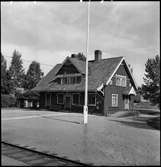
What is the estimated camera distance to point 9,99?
305 centimetres

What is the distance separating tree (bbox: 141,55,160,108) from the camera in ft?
5.83

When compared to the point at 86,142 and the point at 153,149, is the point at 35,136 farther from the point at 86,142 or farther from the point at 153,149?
the point at 153,149

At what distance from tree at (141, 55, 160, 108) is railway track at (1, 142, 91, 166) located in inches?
106

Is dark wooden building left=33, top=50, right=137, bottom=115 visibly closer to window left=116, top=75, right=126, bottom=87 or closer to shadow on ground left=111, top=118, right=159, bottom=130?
window left=116, top=75, right=126, bottom=87

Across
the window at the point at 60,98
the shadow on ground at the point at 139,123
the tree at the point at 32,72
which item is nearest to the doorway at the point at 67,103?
the window at the point at 60,98

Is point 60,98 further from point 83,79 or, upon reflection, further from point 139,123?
point 139,123

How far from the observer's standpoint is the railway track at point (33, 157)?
4453 mm

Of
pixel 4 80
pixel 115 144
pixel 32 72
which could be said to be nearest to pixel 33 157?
pixel 32 72

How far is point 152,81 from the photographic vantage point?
1879 millimetres

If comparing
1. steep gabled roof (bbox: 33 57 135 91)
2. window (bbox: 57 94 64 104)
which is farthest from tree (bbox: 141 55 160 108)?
window (bbox: 57 94 64 104)

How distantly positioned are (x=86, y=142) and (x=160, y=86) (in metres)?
2.57

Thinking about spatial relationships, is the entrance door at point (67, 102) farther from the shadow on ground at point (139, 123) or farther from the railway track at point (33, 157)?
the shadow on ground at point (139, 123)

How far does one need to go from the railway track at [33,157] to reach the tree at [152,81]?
2.69m

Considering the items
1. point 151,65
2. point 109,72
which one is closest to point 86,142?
point 151,65
